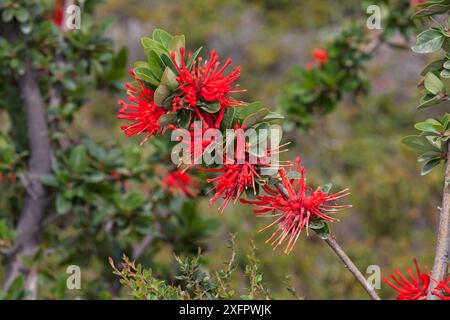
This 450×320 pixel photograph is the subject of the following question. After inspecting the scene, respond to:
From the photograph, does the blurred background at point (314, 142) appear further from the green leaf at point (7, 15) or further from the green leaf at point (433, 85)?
the green leaf at point (433, 85)

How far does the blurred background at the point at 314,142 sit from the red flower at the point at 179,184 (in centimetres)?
13

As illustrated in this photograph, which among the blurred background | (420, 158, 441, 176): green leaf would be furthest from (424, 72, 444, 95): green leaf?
the blurred background

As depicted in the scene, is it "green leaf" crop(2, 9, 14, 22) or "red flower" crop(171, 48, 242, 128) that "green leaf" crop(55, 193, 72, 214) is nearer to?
"green leaf" crop(2, 9, 14, 22)

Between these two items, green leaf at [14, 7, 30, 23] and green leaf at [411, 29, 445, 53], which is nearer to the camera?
green leaf at [411, 29, 445, 53]

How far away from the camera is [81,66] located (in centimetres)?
209

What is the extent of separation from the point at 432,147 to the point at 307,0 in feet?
22.4

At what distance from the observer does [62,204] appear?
75.7 inches

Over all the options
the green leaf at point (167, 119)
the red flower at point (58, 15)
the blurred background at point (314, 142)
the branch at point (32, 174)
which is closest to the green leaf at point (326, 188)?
the green leaf at point (167, 119)

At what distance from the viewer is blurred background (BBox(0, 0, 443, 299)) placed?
11.3ft

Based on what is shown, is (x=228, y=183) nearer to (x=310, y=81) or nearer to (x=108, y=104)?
(x=310, y=81)

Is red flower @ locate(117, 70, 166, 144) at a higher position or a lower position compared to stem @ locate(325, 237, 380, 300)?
higher

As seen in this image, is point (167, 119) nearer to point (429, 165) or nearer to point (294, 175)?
point (294, 175)

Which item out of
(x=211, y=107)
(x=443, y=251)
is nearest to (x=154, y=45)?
(x=211, y=107)

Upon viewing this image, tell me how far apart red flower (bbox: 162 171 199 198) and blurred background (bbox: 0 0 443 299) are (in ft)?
0.43
